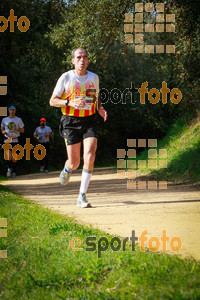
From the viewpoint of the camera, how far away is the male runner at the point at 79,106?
681 centimetres

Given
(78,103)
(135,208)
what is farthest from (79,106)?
(135,208)

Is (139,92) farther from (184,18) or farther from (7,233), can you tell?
(7,233)

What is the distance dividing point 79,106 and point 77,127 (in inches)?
20.9

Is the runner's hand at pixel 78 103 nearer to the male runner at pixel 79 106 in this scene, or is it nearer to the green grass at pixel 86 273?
the male runner at pixel 79 106

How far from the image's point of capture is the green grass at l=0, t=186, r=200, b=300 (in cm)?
332

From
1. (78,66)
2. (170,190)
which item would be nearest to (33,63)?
(170,190)

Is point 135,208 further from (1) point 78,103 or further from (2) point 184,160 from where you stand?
(2) point 184,160

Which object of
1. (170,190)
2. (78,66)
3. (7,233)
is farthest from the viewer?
(170,190)

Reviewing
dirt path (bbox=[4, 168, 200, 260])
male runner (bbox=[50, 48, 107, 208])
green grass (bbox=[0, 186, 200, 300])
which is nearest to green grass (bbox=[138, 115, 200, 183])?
dirt path (bbox=[4, 168, 200, 260])

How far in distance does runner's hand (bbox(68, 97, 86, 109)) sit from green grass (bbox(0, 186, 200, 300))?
7.20ft

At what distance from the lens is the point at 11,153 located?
576 inches

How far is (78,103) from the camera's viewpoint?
670 cm

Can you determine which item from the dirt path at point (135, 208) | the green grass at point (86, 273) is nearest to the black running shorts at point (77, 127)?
the dirt path at point (135, 208)

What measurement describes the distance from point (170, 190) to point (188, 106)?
7880 millimetres
